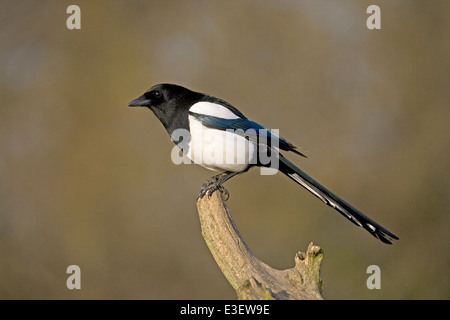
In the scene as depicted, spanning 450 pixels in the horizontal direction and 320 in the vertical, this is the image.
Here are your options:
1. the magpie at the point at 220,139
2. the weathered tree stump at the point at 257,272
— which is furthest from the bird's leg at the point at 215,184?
the weathered tree stump at the point at 257,272

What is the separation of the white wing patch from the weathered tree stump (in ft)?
1.78

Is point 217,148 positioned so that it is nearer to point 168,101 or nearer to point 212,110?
point 212,110

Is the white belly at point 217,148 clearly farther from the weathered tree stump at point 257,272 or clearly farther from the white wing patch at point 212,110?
the weathered tree stump at point 257,272

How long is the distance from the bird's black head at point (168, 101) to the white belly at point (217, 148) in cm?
11

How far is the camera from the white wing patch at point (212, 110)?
237cm

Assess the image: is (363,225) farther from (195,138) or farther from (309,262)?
(195,138)

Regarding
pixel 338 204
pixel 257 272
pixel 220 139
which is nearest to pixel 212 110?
pixel 220 139

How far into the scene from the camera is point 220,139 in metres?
2.33

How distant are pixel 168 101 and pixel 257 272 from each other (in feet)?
3.22

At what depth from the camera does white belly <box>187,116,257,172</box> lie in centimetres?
231

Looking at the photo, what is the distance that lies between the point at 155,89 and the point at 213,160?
47 cm

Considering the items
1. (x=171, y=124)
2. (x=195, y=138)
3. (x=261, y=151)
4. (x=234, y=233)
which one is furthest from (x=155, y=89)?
(x=234, y=233)

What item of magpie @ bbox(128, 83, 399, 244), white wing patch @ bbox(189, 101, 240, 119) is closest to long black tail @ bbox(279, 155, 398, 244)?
magpie @ bbox(128, 83, 399, 244)

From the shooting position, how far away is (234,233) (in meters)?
2.00
